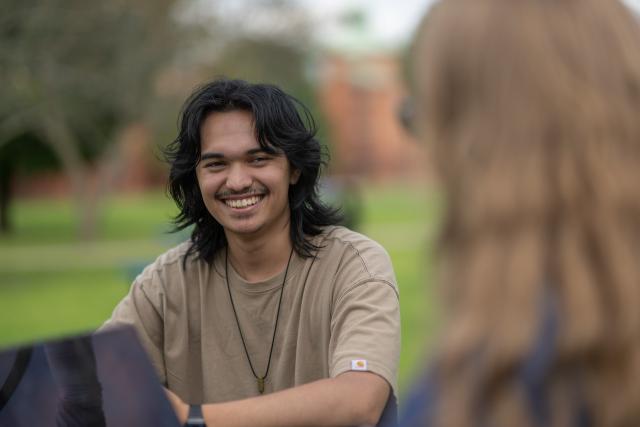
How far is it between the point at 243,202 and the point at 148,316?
47 cm

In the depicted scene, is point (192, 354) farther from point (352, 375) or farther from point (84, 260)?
point (84, 260)

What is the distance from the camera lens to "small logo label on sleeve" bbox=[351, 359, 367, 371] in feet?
7.82

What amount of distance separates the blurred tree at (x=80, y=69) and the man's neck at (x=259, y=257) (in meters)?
13.3

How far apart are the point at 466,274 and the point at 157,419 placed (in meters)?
0.87

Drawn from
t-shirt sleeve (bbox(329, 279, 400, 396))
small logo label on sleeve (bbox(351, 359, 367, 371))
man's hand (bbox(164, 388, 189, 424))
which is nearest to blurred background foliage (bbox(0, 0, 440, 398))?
t-shirt sleeve (bbox(329, 279, 400, 396))

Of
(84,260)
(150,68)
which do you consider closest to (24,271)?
(84,260)

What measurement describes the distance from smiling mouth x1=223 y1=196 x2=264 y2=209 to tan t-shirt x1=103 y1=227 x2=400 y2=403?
8.3 inches

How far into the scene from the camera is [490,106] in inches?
52.1

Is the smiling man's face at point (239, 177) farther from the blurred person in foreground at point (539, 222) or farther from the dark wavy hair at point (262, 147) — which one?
the blurred person in foreground at point (539, 222)

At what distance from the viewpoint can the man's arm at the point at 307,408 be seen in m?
2.22

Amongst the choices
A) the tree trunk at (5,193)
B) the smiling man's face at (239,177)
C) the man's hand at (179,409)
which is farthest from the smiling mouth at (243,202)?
the tree trunk at (5,193)

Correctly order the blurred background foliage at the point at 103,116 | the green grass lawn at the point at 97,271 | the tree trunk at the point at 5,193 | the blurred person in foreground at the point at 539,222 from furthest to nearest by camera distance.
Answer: the tree trunk at the point at 5,193 < the blurred background foliage at the point at 103,116 < the green grass lawn at the point at 97,271 < the blurred person in foreground at the point at 539,222

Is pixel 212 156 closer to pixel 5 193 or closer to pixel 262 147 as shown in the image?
pixel 262 147

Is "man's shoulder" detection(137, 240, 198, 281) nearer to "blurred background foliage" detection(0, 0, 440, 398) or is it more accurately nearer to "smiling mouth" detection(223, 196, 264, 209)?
"smiling mouth" detection(223, 196, 264, 209)
